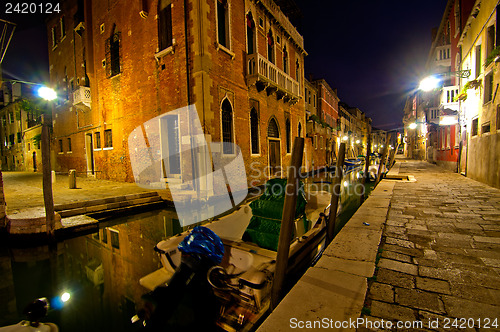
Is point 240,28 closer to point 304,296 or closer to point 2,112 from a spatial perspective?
point 304,296

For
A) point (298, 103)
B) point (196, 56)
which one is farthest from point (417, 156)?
point (196, 56)

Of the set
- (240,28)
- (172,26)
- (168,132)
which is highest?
(240,28)

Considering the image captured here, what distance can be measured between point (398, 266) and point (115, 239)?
6178mm

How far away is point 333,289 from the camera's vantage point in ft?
7.04

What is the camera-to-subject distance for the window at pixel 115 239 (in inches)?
210

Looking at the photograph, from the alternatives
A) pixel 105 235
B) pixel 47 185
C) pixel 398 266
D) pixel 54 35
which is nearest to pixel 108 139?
pixel 47 185

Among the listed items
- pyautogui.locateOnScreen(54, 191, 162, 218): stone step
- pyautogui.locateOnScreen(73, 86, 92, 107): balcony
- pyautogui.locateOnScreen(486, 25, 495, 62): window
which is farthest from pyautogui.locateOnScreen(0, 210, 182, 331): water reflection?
pyautogui.locateOnScreen(486, 25, 495, 62): window

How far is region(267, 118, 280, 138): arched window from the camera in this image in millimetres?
12797

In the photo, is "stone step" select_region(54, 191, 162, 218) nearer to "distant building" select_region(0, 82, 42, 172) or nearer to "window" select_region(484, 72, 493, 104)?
"window" select_region(484, 72, 493, 104)

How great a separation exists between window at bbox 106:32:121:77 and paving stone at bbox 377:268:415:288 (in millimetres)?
13651

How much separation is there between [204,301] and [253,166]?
8416 mm

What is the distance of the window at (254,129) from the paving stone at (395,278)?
30.0ft

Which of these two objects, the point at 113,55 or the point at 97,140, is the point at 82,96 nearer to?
the point at 97,140

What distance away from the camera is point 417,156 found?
32000 millimetres
